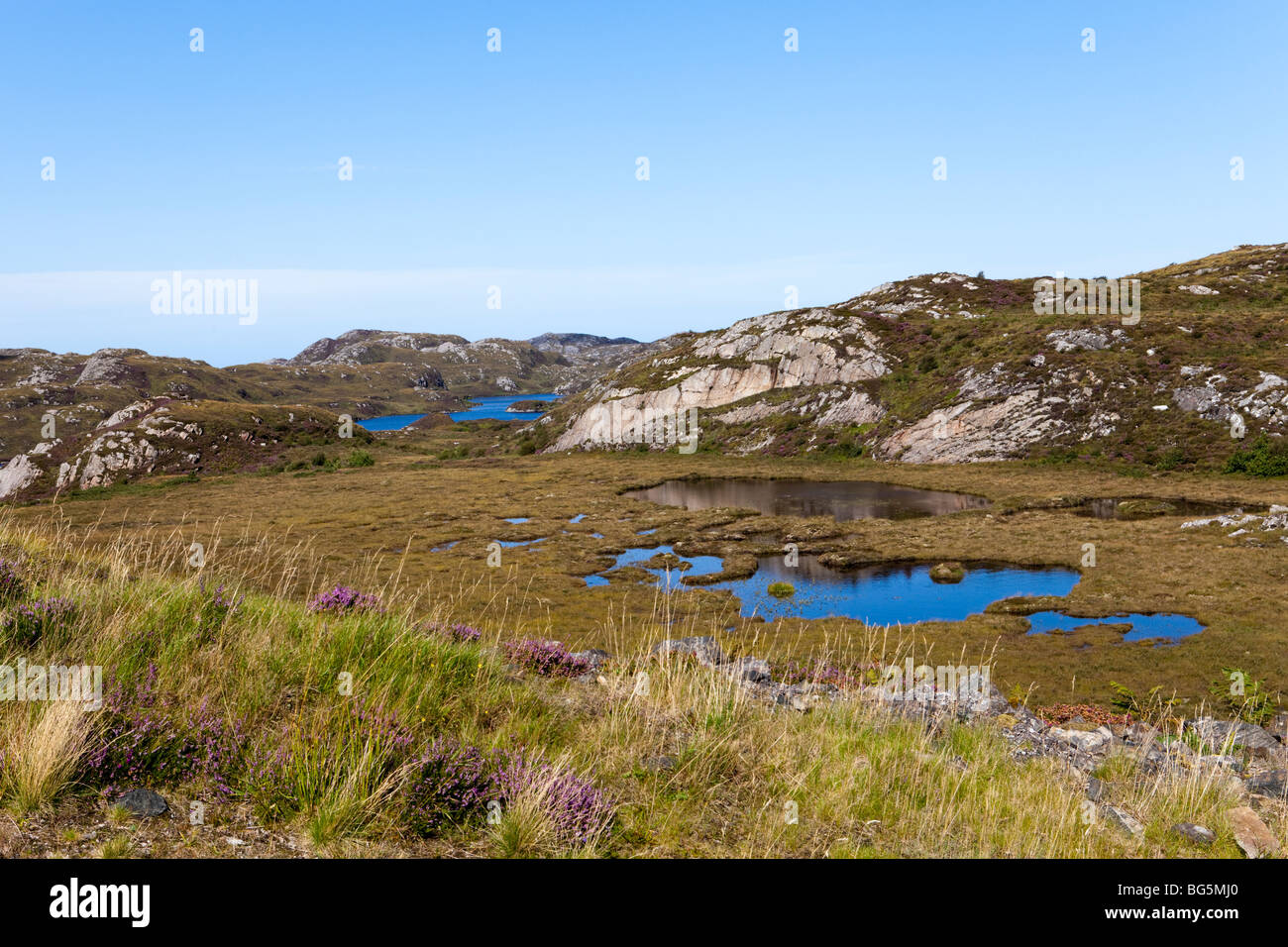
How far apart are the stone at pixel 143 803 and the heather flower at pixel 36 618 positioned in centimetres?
385

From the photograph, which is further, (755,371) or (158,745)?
(755,371)

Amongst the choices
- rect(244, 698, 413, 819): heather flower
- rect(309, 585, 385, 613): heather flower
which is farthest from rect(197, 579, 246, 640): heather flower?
rect(244, 698, 413, 819): heather flower

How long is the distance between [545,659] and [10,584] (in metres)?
7.91

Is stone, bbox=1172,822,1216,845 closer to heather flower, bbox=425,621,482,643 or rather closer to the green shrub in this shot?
heather flower, bbox=425,621,482,643

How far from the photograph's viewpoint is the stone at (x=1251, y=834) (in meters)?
7.34

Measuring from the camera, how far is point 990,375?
8900cm

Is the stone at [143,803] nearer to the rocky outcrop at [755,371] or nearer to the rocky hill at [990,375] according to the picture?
the rocky hill at [990,375]

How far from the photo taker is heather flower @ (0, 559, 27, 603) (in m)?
9.39

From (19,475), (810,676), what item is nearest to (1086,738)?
(810,676)

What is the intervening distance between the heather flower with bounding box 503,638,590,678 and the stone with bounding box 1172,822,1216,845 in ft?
28.1

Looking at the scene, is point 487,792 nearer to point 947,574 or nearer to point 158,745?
point 158,745

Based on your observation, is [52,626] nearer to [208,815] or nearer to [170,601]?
[170,601]

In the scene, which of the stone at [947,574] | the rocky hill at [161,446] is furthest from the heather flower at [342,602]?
the rocky hill at [161,446]
